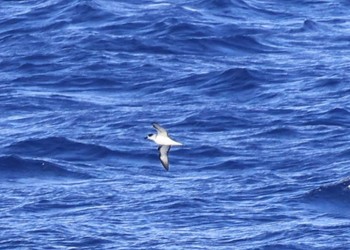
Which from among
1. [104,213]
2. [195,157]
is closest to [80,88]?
[195,157]

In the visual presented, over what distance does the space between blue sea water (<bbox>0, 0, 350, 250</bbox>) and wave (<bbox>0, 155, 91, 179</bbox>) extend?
0.04 m

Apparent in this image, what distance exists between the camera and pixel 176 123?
137ft

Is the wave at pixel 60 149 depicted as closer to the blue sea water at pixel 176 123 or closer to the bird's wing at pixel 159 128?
the blue sea water at pixel 176 123

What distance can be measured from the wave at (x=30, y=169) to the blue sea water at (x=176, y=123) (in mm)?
42

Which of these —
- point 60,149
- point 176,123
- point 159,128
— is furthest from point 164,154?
point 176,123

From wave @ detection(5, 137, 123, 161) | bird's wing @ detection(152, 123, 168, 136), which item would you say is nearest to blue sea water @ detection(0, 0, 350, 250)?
wave @ detection(5, 137, 123, 161)

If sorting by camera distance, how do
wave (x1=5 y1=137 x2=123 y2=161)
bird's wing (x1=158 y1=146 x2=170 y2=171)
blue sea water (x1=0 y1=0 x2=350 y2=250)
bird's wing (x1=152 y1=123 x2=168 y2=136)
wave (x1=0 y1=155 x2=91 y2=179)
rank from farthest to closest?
wave (x1=5 y1=137 x2=123 y2=161) < wave (x1=0 y1=155 x2=91 y2=179) < blue sea water (x1=0 y1=0 x2=350 y2=250) < bird's wing (x1=158 y1=146 x2=170 y2=171) < bird's wing (x1=152 y1=123 x2=168 y2=136)

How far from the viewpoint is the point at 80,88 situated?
44.7 metres

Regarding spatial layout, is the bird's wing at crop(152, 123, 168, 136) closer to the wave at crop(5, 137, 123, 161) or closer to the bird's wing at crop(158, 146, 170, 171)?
the bird's wing at crop(158, 146, 170, 171)

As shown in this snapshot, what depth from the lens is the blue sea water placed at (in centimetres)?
3516

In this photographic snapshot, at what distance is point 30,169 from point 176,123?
4322 mm

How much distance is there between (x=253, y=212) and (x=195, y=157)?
12.4 feet

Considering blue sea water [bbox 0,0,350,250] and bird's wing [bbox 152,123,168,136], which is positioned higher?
bird's wing [bbox 152,123,168,136]

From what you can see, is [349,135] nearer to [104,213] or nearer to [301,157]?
[301,157]
